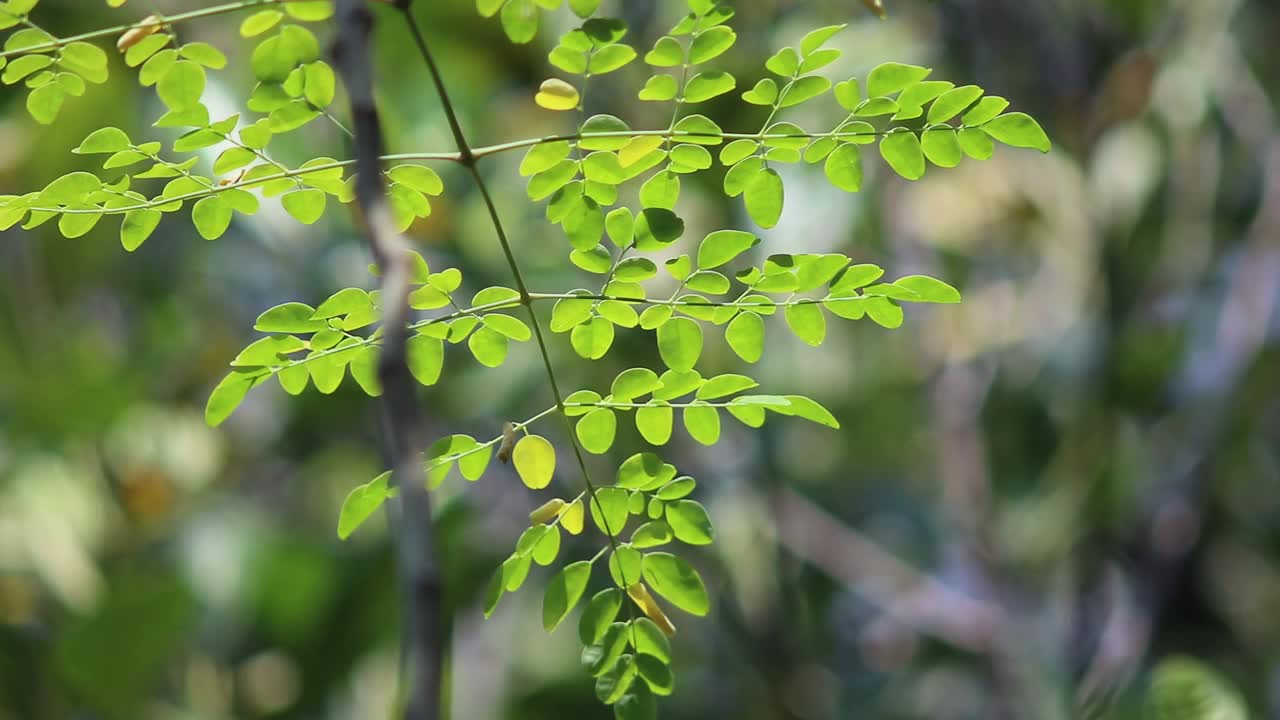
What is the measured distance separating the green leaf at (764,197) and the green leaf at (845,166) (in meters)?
0.02

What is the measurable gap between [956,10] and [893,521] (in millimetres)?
789

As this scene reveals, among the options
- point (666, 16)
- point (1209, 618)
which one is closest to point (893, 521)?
point (1209, 618)

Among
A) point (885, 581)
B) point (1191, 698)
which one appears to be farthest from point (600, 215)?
point (885, 581)

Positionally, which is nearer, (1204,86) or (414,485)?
(414,485)

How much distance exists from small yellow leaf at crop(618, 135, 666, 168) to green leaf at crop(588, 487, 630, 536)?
108 millimetres

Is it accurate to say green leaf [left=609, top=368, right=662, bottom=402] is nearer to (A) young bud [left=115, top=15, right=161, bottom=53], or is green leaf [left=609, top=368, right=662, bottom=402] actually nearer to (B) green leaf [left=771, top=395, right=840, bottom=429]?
(B) green leaf [left=771, top=395, right=840, bottom=429]

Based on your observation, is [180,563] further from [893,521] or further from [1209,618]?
[1209,618]

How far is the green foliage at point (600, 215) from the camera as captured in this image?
40 cm

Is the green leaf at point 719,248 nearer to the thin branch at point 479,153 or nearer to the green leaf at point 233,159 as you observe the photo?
the thin branch at point 479,153

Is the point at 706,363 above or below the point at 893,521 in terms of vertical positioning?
above

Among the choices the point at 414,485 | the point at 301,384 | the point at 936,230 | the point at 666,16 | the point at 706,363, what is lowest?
the point at 936,230

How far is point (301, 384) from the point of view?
0.43 metres

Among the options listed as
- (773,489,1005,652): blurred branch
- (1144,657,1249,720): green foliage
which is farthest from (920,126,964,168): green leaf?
(773,489,1005,652): blurred branch

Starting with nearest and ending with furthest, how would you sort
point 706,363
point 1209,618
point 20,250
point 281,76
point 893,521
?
point 281,76
point 706,363
point 20,250
point 1209,618
point 893,521
